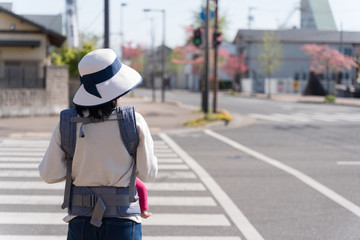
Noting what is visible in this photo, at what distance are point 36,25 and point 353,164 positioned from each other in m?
16.2

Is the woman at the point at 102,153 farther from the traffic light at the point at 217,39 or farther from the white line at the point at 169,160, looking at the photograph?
the traffic light at the point at 217,39

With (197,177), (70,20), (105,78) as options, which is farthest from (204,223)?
(70,20)

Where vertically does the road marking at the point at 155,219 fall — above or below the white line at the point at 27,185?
above

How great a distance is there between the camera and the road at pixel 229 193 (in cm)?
612

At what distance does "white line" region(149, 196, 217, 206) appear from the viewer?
7.42 meters

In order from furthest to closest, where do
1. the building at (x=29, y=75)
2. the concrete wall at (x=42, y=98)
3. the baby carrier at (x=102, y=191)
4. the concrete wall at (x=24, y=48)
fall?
the concrete wall at (x=42, y=98)
the building at (x=29, y=75)
the concrete wall at (x=24, y=48)
the baby carrier at (x=102, y=191)

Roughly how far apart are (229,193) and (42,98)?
16.8 metres

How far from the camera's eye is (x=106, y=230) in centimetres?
290

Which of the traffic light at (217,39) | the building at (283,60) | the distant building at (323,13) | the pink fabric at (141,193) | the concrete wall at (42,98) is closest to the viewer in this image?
the pink fabric at (141,193)

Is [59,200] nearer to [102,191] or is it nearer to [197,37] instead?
[102,191]

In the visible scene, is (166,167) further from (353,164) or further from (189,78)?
(189,78)

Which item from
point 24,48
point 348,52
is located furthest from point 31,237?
point 348,52

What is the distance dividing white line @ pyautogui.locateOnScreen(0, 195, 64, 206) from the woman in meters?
4.59

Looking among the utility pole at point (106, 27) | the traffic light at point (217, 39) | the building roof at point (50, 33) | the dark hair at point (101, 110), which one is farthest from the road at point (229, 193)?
the traffic light at point (217, 39)
